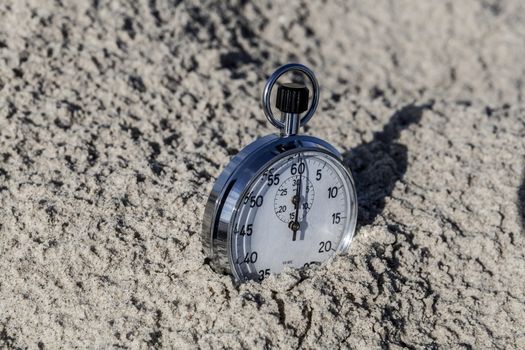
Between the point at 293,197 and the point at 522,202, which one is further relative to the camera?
the point at 522,202

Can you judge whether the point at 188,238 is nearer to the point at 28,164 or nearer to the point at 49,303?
the point at 49,303

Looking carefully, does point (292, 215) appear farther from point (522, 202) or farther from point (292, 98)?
point (522, 202)

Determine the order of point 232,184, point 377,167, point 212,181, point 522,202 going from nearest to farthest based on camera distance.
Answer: point 232,184, point 212,181, point 522,202, point 377,167

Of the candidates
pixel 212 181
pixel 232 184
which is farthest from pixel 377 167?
pixel 232 184

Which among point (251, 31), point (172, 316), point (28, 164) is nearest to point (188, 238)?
point (172, 316)

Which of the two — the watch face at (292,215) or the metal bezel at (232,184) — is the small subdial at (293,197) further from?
the metal bezel at (232,184)

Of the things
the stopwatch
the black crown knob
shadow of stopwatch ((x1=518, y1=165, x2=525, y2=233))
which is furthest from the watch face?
shadow of stopwatch ((x1=518, y1=165, x2=525, y2=233))

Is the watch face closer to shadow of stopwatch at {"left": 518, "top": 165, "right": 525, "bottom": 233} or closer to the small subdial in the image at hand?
the small subdial
